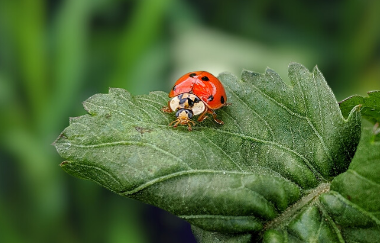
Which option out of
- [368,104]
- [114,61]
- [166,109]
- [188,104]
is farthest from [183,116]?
[114,61]

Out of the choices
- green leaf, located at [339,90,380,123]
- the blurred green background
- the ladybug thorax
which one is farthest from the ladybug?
the blurred green background

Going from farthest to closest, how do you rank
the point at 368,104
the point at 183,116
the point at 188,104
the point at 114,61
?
1. the point at 114,61
2. the point at 188,104
3. the point at 183,116
4. the point at 368,104

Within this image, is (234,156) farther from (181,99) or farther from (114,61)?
(114,61)

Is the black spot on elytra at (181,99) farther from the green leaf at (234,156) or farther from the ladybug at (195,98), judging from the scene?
the green leaf at (234,156)

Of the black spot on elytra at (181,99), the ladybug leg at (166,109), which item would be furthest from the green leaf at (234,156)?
the black spot on elytra at (181,99)


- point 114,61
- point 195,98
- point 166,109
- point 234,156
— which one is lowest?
point 234,156

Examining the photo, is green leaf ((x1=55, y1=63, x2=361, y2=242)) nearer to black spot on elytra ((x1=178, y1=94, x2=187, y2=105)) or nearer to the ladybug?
the ladybug
